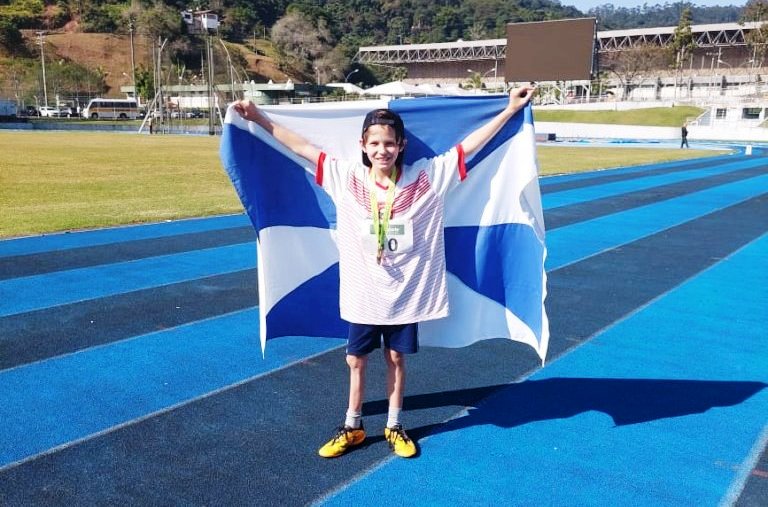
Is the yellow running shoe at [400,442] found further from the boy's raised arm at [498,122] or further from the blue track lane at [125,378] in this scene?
the boy's raised arm at [498,122]

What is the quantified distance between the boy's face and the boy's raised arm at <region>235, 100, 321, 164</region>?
428 millimetres

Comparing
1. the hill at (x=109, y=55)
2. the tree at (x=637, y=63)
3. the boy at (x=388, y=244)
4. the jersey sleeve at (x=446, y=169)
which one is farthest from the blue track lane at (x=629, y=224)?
the hill at (x=109, y=55)

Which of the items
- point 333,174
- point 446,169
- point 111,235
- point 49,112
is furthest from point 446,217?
point 49,112

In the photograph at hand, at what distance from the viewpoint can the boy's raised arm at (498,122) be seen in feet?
11.9

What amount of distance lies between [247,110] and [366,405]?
1897 mm

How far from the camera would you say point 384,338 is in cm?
354

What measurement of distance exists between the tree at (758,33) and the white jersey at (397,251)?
9050cm

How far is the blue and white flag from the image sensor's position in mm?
3797

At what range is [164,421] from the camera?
3.88m

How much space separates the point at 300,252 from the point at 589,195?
43.8ft

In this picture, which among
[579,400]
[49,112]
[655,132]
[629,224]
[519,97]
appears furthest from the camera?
[49,112]

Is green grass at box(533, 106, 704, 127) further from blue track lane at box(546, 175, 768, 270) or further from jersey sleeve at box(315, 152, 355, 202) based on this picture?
jersey sleeve at box(315, 152, 355, 202)

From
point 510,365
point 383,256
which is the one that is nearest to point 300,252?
point 383,256

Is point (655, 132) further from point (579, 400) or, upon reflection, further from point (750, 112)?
point (579, 400)
